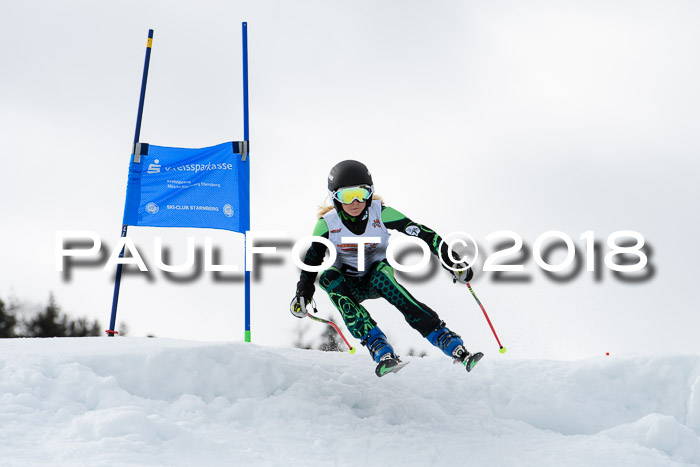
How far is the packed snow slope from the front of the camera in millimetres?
3818

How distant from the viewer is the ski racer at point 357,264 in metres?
4.79

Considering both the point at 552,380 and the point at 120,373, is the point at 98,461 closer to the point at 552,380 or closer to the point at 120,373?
the point at 120,373

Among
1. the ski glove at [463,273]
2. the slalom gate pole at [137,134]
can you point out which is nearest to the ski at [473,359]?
the ski glove at [463,273]

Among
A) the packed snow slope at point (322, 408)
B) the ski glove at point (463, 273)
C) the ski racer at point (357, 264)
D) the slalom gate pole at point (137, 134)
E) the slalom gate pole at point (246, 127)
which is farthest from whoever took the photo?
the slalom gate pole at point (137, 134)

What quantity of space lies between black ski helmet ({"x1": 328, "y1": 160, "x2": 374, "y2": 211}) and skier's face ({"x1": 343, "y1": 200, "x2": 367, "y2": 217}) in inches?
2.6

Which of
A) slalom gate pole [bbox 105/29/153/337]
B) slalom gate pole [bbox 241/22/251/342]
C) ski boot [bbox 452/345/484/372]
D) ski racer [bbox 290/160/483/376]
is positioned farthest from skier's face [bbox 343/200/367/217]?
slalom gate pole [bbox 105/29/153/337]

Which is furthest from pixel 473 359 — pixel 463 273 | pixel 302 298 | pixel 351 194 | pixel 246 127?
pixel 246 127

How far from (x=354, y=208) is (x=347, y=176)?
24 centimetres

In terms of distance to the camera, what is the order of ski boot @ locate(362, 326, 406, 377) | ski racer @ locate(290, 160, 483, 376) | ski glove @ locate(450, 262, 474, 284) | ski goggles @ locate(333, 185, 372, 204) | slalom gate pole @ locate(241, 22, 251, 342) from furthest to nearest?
slalom gate pole @ locate(241, 22, 251, 342) < ski glove @ locate(450, 262, 474, 284) < ski goggles @ locate(333, 185, 372, 204) < ski racer @ locate(290, 160, 483, 376) < ski boot @ locate(362, 326, 406, 377)

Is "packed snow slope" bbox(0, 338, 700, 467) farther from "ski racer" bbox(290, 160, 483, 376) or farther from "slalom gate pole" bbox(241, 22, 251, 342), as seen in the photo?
"slalom gate pole" bbox(241, 22, 251, 342)

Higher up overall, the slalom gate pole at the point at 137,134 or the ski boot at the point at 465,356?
the slalom gate pole at the point at 137,134

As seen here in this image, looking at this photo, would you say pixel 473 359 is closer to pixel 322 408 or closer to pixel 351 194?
pixel 322 408

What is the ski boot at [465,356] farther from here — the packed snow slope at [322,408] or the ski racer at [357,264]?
the packed snow slope at [322,408]

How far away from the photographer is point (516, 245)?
236 inches
